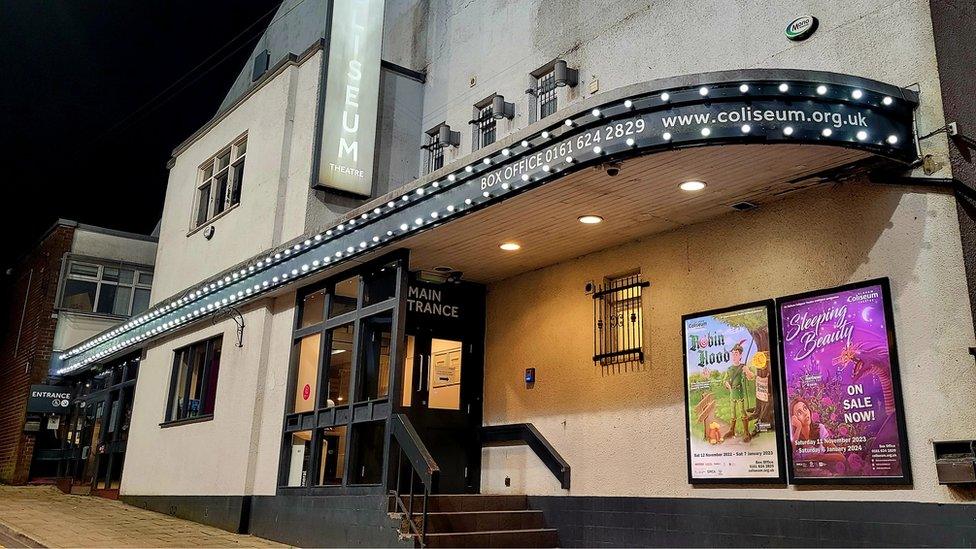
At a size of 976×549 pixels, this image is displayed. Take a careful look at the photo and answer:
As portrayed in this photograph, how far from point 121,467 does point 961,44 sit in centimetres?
1679

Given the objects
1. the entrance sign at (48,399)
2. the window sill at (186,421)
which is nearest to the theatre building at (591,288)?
the window sill at (186,421)

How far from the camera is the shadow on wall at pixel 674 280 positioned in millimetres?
6867

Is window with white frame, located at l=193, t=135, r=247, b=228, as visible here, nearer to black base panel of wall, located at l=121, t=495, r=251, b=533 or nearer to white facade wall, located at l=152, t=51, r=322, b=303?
white facade wall, located at l=152, t=51, r=322, b=303

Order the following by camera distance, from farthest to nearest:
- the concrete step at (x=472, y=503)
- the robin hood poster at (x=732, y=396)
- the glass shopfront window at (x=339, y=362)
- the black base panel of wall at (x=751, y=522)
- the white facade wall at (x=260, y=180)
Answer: the white facade wall at (x=260, y=180) < the glass shopfront window at (x=339, y=362) < the concrete step at (x=472, y=503) < the robin hood poster at (x=732, y=396) < the black base panel of wall at (x=751, y=522)

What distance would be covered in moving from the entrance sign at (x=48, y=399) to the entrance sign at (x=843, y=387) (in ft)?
64.8

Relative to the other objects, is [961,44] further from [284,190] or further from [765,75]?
[284,190]

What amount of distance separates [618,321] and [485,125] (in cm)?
424

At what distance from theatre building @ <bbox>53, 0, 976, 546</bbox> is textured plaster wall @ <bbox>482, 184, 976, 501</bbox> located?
3 centimetres

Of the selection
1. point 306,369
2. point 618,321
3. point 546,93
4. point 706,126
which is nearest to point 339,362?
point 306,369

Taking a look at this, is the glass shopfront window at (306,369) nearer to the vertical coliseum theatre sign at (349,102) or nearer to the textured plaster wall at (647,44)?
the vertical coliseum theatre sign at (349,102)

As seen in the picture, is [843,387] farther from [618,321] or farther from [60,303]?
[60,303]

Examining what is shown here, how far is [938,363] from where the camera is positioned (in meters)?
6.24

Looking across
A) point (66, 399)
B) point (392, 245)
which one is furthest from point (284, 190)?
point (66, 399)

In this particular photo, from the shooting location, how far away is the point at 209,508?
12.4 m
